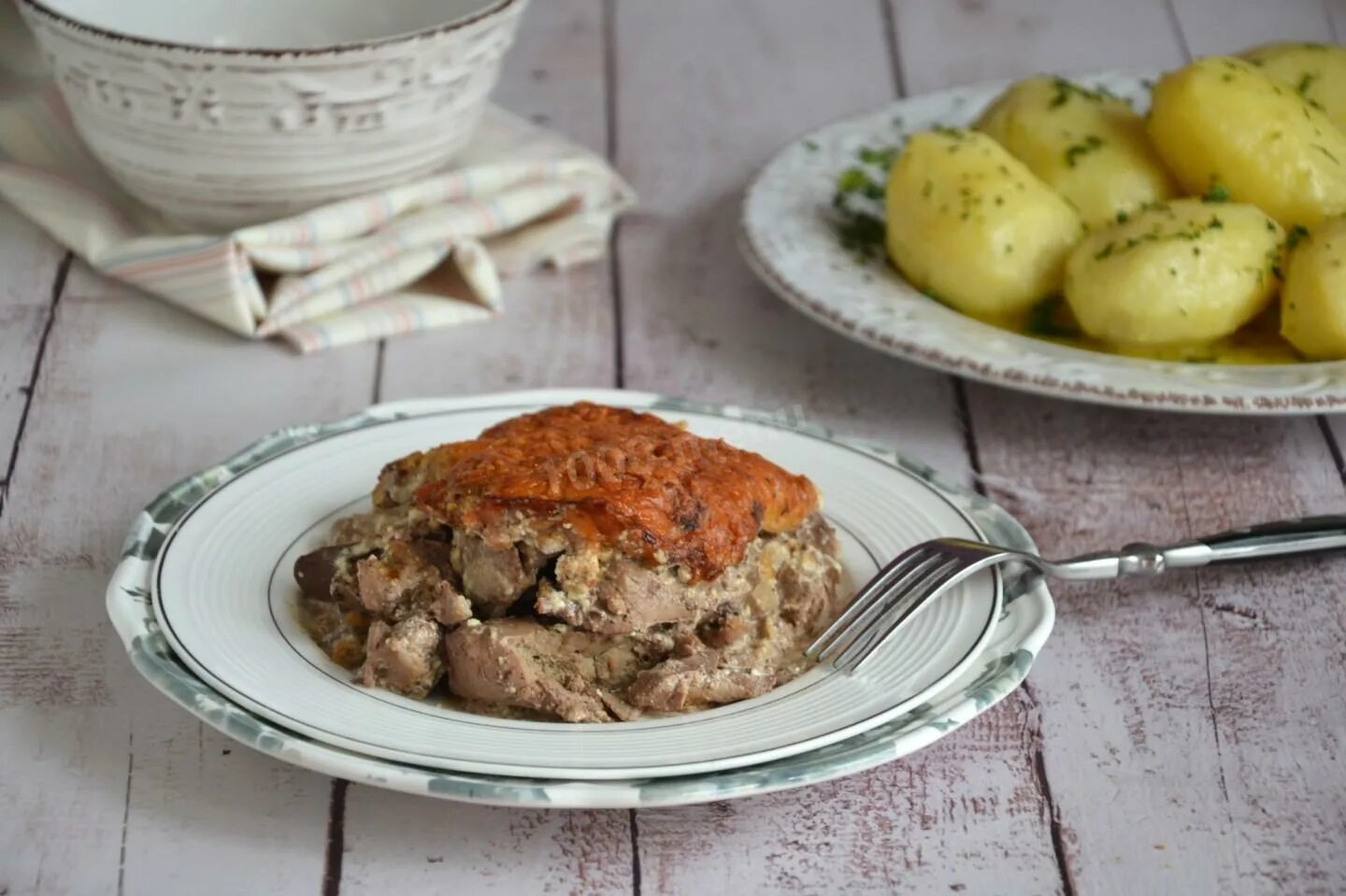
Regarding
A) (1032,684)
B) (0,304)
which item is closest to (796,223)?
(1032,684)

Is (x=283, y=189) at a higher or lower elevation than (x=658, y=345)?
higher

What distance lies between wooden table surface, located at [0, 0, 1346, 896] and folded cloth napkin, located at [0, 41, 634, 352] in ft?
0.22

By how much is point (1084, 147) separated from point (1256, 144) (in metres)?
0.27

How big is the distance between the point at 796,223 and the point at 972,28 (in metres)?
1.52

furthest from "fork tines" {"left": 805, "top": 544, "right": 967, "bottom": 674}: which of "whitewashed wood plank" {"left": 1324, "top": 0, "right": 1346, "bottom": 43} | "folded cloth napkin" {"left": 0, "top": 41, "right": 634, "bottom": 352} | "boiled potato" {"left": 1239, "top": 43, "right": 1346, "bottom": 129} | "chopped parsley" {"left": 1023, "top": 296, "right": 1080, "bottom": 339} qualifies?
"whitewashed wood plank" {"left": 1324, "top": 0, "right": 1346, "bottom": 43}

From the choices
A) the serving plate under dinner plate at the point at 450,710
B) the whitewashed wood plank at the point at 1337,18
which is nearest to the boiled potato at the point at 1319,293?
the serving plate under dinner plate at the point at 450,710

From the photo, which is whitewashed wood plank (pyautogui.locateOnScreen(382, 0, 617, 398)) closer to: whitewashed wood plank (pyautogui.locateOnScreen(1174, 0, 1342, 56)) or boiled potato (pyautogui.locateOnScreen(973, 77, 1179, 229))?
boiled potato (pyautogui.locateOnScreen(973, 77, 1179, 229))

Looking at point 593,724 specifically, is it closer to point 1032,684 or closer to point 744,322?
point 1032,684

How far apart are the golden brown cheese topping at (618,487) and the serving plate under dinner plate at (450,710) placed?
176mm

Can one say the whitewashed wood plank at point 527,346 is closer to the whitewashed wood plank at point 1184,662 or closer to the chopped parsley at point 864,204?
the chopped parsley at point 864,204

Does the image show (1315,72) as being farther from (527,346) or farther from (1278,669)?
(527,346)

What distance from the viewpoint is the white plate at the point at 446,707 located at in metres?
1.59

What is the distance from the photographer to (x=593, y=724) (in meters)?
1.67

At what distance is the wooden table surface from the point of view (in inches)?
66.4
